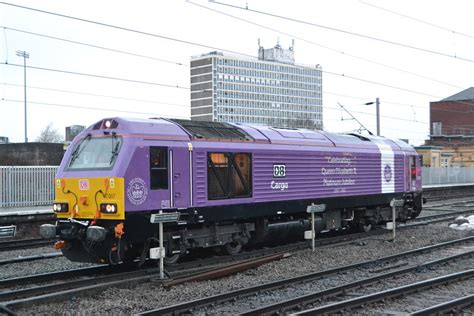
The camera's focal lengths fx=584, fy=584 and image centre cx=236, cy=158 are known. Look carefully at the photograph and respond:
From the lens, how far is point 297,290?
34.9 ft

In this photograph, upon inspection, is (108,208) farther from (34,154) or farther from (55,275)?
(34,154)

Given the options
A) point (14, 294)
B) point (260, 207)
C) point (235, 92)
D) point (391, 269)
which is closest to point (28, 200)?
point (260, 207)

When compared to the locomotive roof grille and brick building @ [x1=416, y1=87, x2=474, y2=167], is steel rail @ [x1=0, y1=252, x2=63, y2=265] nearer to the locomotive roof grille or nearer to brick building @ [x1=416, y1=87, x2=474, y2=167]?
the locomotive roof grille

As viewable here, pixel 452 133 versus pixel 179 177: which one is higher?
pixel 452 133

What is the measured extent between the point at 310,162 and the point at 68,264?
701 centimetres

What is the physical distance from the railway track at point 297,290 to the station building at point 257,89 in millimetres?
18513

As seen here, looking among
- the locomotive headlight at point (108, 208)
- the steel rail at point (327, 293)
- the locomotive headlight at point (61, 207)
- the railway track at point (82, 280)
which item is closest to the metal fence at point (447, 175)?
the steel rail at point (327, 293)

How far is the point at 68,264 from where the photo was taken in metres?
13.6

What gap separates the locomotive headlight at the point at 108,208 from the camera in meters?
11.3

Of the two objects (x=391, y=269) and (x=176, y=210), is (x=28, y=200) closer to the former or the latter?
(x=176, y=210)

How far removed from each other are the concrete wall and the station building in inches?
377

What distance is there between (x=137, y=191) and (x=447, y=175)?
43412 millimetres

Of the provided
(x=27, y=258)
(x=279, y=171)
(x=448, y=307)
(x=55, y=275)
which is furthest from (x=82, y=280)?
(x=448, y=307)

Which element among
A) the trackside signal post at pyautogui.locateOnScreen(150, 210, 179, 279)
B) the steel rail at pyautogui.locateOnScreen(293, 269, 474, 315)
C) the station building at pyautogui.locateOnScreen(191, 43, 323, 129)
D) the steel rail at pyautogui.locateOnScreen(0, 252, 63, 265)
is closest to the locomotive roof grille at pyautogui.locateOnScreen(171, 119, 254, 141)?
the trackside signal post at pyautogui.locateOnScreen(150, 210, 179, 279)
